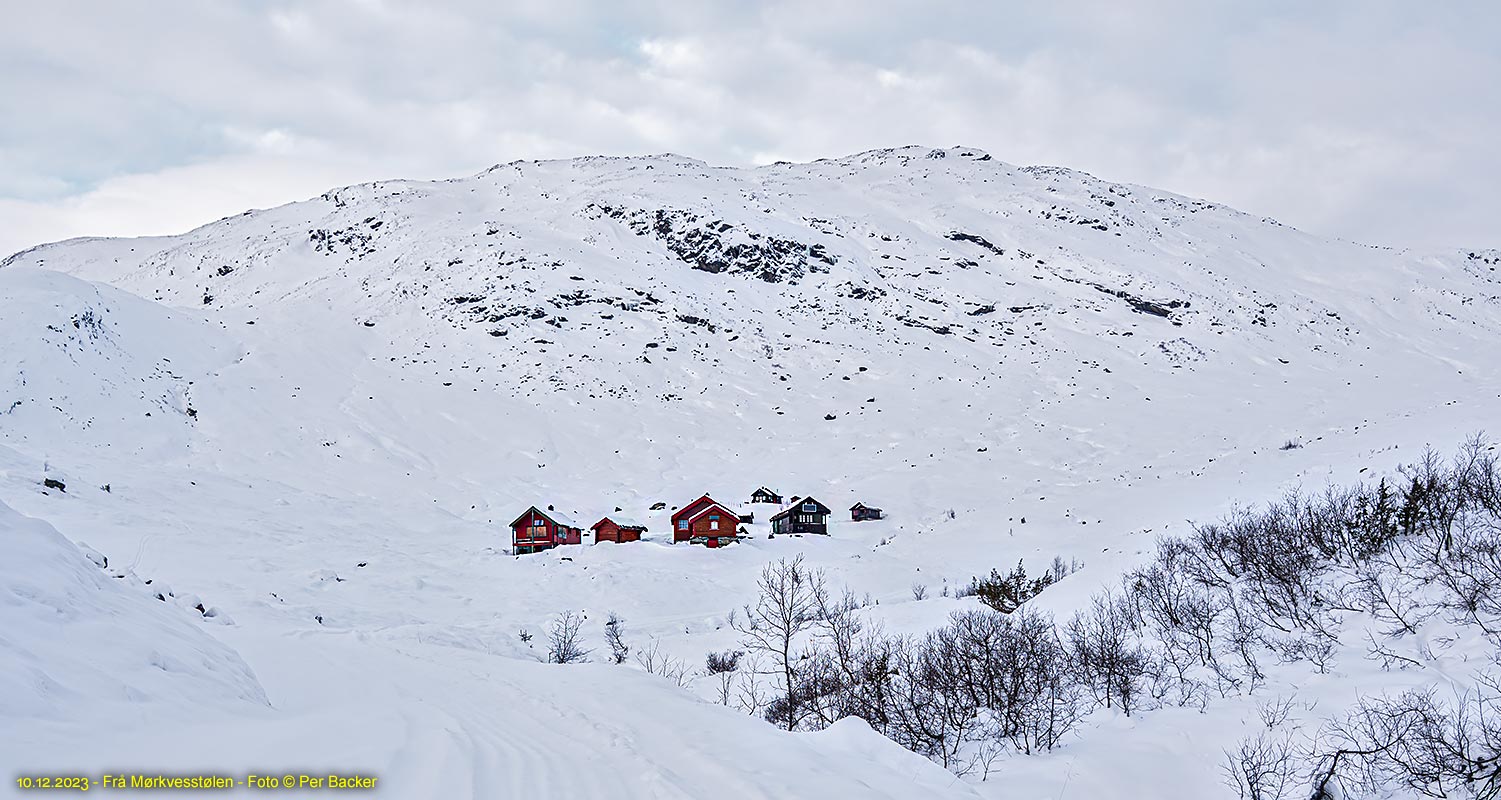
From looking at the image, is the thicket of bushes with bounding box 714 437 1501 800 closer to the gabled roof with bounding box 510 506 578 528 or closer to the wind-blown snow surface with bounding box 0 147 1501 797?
the wind-blown snow surface with bounding box 0 147 1501 797

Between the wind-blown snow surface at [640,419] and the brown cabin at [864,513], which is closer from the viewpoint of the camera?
the wind-blown snow surface at [640,419]

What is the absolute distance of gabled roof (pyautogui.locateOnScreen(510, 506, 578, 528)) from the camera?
35.9 metres

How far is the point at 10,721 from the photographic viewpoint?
4.28 m

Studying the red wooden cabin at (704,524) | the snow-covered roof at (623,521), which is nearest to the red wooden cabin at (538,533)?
the snow-covered roof at (623,521)

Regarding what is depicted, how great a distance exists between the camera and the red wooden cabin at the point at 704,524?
3828 centimetres

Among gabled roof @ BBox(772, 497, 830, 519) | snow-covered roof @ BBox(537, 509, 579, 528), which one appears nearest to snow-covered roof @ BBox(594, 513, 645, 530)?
snow-covered roof @ BBox(537, 509, 579, 528)

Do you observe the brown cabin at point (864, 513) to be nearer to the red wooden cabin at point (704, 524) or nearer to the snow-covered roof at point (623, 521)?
the red wooden cabin at point (704, 524)

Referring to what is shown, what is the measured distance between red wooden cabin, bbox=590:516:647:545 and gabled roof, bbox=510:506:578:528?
57.6 inches

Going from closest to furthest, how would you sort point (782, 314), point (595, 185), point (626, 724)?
point (626, 724)
point (782, 314)
point (595, 185)

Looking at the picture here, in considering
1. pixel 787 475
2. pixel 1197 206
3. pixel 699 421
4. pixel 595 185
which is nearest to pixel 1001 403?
pixel 787 475

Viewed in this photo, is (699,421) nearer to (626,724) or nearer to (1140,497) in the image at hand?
(1140,497)

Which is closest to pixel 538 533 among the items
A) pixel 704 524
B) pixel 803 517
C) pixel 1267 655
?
pixel 704 524

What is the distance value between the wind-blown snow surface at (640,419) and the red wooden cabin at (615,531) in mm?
1905

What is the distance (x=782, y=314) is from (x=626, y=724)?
240 ft
